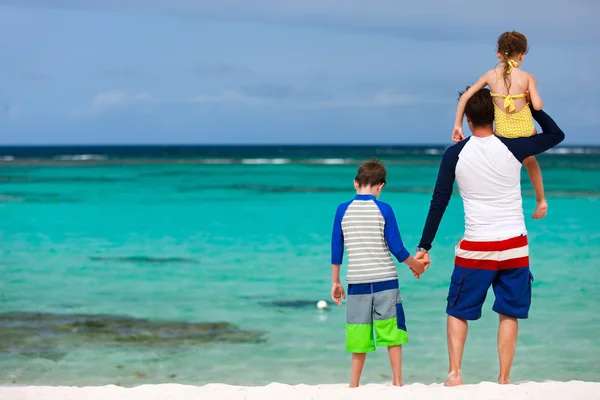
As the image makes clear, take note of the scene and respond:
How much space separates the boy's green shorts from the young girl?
42.8 inches

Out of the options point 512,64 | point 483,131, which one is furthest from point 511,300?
point 512,64

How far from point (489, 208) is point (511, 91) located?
2.13 ft

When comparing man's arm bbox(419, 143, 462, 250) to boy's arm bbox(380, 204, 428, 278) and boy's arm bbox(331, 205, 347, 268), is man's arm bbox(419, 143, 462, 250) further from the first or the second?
boy's arm bbox(331, 205, 347, 268)

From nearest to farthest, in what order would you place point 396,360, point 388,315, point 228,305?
point 388,315
point 396,360
point 228,305

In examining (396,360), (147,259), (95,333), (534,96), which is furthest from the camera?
(147,259)

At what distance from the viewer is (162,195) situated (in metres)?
28.8

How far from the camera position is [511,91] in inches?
179

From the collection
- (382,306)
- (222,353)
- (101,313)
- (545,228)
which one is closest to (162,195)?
(545,228)

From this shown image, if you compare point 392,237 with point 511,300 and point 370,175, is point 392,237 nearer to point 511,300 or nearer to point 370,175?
point 370,175

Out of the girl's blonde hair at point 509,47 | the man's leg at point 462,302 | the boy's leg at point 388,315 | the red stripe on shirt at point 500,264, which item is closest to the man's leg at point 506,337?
the man's leg at point 462,302

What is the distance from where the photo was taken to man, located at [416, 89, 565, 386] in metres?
4.55

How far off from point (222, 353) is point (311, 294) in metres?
2.77

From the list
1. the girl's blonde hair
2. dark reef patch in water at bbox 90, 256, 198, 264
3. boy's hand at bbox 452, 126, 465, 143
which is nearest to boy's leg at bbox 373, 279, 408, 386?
boy's hand at bbox 452, 126, 465, 143

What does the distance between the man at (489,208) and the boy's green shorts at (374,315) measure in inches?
14.2
